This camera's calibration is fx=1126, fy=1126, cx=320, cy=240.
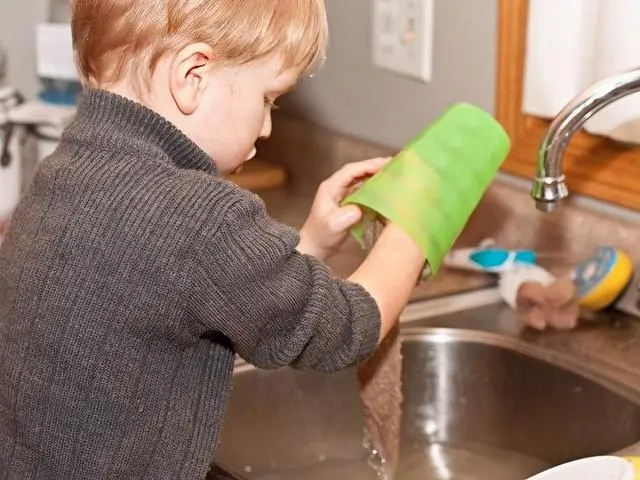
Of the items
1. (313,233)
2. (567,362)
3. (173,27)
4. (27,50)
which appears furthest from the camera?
(27,50)

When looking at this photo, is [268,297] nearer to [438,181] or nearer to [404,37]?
[438,181]

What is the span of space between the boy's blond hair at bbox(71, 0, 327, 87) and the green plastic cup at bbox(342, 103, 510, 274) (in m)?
0.16

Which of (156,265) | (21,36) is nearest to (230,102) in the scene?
(156,265)

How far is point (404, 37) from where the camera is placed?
1580 mm

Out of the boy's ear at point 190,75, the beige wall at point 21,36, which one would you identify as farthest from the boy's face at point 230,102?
the beige wall at point 21,36

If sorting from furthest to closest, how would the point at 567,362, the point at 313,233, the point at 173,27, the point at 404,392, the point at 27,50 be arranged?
the point at 27,50 < the point at 404,392 < the point at 567,362 < the point at 313,233 < the point at 173,27

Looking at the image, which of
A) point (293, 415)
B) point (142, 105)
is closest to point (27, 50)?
point (293, 415)

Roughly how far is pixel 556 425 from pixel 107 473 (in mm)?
528

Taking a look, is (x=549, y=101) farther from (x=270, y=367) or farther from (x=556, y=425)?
(x=270, y=367)

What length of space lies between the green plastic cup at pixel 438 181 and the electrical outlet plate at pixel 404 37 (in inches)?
20.8

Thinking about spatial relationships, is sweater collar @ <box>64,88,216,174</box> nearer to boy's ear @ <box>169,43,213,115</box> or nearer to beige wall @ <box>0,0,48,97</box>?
boy's ear @ <box>169,43,213,115</box>

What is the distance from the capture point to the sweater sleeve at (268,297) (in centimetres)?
80

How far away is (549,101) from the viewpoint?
131cm

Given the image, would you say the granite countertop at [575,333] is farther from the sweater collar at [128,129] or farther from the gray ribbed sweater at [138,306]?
the sweater collar at [128,129]
